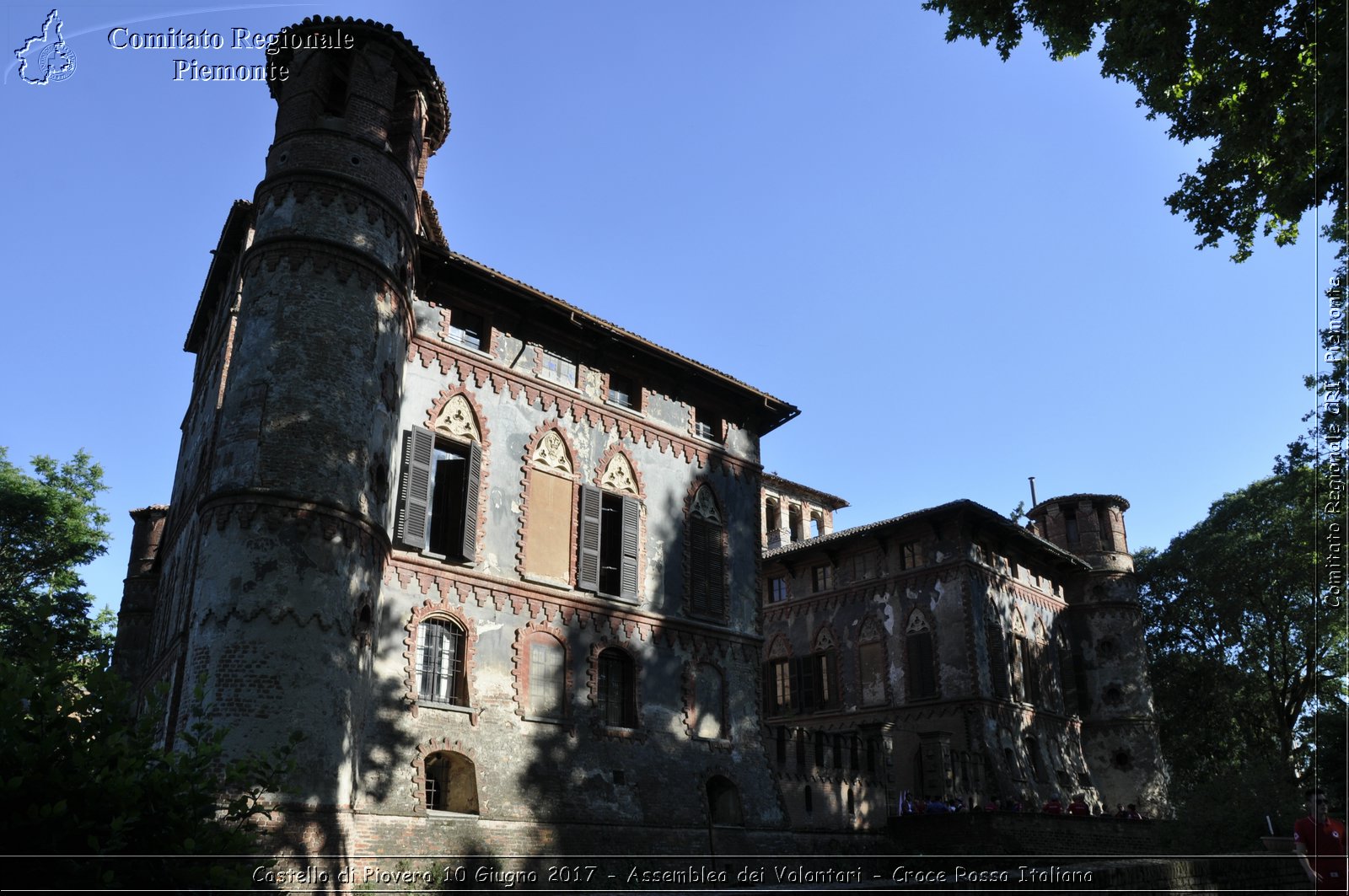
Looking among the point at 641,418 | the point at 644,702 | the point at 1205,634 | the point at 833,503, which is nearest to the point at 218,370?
the point at 641,418

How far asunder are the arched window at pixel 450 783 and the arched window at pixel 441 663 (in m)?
0.99

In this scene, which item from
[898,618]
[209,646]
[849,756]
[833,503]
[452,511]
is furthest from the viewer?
[833,503]

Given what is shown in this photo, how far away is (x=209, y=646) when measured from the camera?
527 inches

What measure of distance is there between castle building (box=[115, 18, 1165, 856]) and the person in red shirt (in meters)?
11.8

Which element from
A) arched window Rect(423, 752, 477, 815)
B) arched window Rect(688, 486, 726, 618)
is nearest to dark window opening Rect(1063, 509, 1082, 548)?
arched window Rect(688, 486, 726, 618)

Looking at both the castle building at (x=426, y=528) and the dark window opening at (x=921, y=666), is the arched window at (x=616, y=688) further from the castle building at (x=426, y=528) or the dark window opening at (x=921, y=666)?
the dark window opening at (x=921, y=666)

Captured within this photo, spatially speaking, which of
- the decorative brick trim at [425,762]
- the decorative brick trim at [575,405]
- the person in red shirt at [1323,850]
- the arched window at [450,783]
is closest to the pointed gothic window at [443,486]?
the decorative brick trim at [575,405]

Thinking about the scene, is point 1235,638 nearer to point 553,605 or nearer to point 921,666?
point 921,666

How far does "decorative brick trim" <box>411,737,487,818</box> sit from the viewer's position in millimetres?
15491

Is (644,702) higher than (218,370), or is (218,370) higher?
(218,370)

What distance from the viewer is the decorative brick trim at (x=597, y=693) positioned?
18.7 meters

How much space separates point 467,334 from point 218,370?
5.03 meters

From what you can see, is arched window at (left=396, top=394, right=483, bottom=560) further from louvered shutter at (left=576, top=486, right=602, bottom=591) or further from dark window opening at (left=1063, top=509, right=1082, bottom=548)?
dark window opening at (left=1063, top=509, right=1082, bottom=548)

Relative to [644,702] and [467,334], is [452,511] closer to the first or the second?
[467,334]
